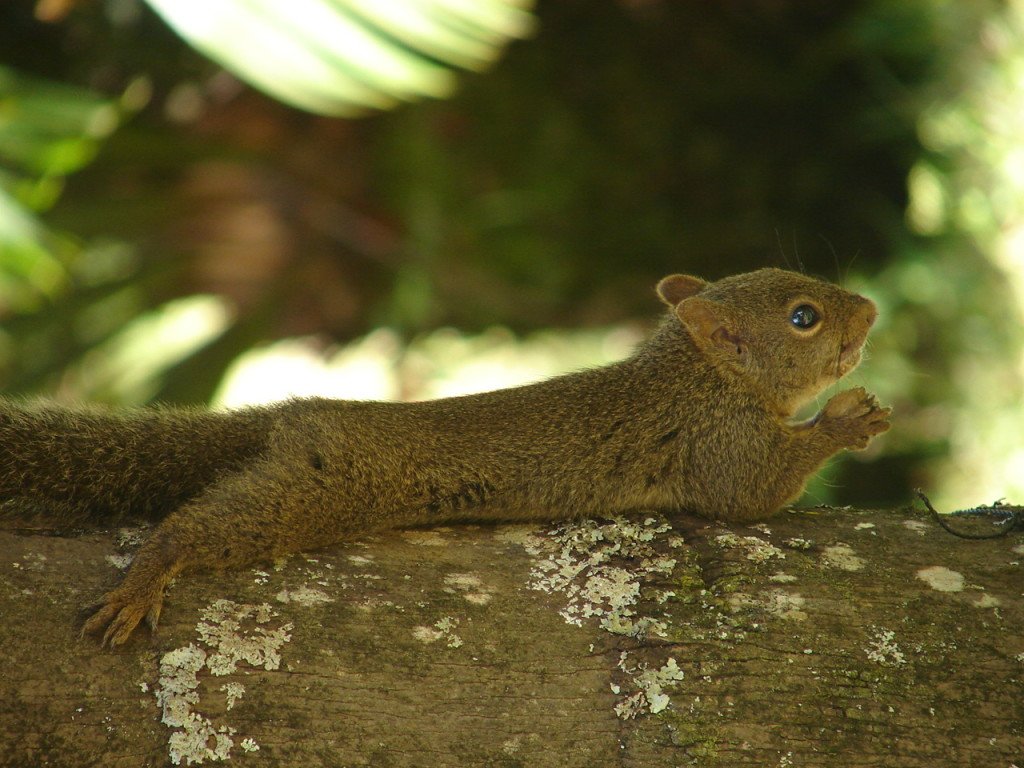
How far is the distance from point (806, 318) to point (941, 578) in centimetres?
141

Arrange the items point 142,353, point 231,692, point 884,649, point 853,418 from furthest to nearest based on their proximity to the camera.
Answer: point 142,353 → point 853,418 → point 884,649 → point 231,692

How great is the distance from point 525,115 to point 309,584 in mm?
5036

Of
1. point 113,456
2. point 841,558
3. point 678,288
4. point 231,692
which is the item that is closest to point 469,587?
point 231,692

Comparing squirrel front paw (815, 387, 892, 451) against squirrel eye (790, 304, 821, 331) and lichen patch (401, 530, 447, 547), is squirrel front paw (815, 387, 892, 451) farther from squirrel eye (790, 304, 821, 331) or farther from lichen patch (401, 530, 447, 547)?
lichen patch (401, 530, 447, 547)

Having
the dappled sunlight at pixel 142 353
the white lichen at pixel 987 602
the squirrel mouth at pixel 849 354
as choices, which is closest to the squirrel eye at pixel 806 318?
the squirrel mouth at pixel 849 354

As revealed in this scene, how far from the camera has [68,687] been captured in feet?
7.26

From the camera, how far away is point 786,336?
12.8ft

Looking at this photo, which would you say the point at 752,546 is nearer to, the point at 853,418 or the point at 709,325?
the point at 853,418

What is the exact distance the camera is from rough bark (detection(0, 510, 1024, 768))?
2.24 metres

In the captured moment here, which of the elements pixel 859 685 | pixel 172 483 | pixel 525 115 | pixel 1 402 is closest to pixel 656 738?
pixel 859 685

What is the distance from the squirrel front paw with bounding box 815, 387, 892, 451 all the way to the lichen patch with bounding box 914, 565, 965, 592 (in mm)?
967

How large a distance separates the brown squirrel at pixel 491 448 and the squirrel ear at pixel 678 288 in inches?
6.5

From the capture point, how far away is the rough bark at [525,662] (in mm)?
2244

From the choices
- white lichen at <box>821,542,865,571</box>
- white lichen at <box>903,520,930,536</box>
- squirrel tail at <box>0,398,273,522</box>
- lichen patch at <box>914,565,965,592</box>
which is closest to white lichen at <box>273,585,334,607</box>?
squirrel tail at <box>0,398,273,522</box>
